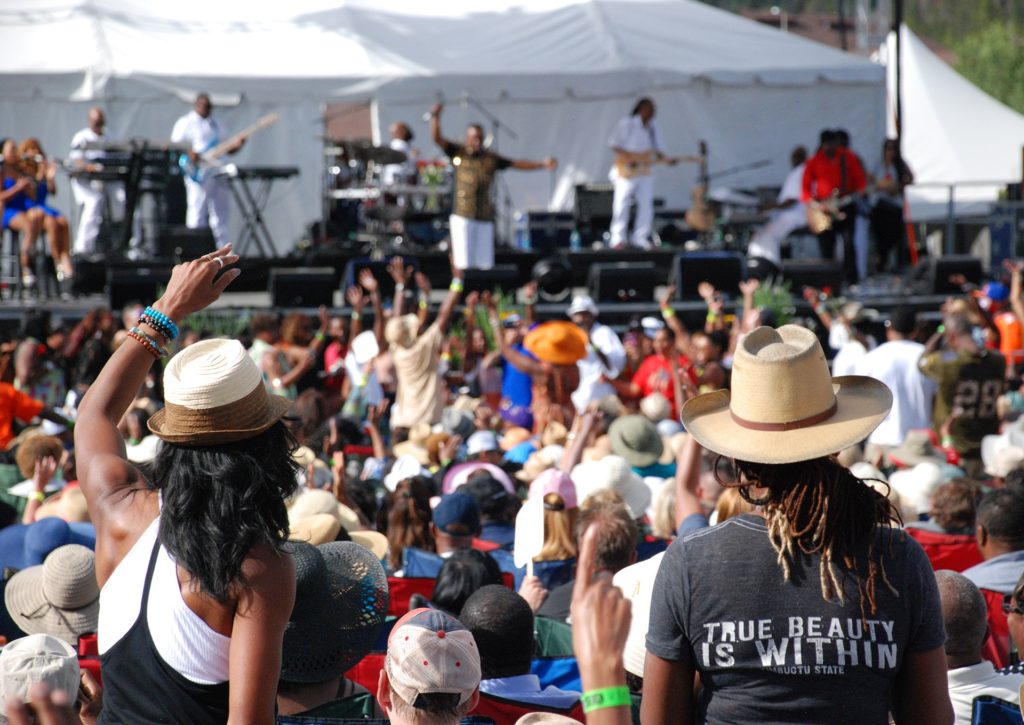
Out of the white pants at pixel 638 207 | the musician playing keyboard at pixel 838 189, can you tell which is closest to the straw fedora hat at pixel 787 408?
the musician playing keyboard at pixel 838 189

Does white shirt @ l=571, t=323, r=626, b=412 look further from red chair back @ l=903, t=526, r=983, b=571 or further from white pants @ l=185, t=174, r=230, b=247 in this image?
white pants @ l=185, t=174, r=230, b=247

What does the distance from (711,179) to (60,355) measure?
37.4 feet

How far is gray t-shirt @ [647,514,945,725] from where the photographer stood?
223 centimetres

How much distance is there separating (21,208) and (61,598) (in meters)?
10.5

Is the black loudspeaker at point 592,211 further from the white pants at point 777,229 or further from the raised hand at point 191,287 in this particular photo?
the raised hand at point 191,287

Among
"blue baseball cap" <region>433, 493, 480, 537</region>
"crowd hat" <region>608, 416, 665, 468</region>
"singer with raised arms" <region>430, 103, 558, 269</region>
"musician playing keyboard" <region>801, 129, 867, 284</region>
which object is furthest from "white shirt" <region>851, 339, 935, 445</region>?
"musician playing keyboard" <region>801, 129, 867, 284</region>

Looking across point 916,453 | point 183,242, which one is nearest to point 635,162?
point 183,242

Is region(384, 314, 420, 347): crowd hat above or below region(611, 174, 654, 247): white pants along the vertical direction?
below

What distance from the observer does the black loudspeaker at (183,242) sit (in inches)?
569

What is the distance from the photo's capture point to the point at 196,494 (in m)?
2.35

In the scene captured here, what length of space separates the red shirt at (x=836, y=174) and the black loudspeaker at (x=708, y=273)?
213cm

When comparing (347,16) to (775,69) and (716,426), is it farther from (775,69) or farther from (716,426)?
(716,426)

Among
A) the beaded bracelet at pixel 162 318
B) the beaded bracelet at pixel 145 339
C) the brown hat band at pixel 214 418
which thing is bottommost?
the brown hat band at pixel 214 418

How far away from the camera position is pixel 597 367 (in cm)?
1059
